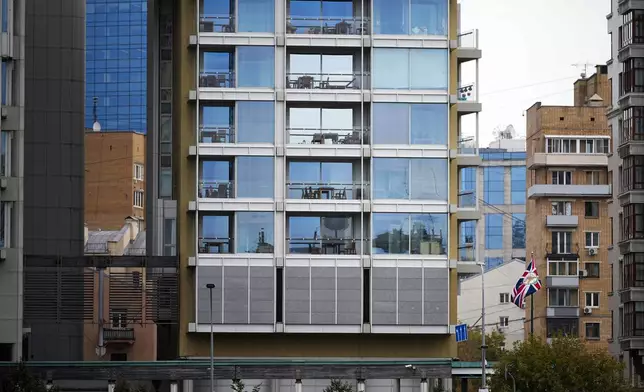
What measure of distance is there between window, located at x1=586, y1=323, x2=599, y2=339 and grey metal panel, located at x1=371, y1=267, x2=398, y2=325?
52.7 meters

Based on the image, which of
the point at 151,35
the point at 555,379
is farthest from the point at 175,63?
the point at 555,379

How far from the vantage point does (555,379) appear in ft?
317

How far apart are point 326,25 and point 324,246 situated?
12.0 m

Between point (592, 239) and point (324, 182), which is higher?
point (324, 182)

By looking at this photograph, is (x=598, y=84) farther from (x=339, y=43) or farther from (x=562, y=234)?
(x=339, y=43)

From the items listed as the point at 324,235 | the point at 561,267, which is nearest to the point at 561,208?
the point at 561,267

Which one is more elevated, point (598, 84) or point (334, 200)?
point (598, 84)

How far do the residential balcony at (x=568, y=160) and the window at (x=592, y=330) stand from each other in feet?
42.1

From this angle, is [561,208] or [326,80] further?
[561,208]

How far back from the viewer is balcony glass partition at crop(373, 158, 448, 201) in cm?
9419

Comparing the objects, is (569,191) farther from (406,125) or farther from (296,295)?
(296,295)

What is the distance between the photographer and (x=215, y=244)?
93.4 m

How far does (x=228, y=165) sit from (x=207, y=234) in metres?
3.84

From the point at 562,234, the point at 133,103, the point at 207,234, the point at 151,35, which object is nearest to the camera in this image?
the point at 207,234
